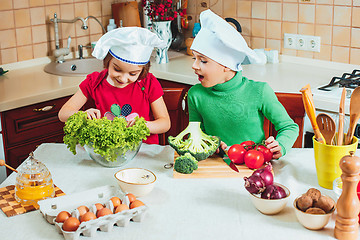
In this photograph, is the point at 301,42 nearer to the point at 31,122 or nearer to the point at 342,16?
the point at 342,16

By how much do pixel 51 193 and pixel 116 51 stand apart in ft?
2.13

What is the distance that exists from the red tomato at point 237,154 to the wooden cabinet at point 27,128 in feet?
4.54

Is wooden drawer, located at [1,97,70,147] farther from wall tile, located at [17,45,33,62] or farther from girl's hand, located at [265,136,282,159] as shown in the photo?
girl's hand, located at [265,136,282,159]

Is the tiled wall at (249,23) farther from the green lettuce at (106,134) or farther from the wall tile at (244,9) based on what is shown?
the green lettuce at (106,134)

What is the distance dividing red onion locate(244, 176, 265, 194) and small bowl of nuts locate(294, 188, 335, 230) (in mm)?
106

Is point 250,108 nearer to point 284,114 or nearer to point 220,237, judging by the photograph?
point 284,114

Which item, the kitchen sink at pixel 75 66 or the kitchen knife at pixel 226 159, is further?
the kitchen sink at pixel 75 66

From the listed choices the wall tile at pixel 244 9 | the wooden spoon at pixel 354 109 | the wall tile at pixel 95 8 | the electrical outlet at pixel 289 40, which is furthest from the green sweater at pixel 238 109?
the wall tile at pixel 95 8

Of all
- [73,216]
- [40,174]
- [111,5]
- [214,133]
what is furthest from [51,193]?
[111,5]

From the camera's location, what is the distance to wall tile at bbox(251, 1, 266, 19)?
10.7 feet

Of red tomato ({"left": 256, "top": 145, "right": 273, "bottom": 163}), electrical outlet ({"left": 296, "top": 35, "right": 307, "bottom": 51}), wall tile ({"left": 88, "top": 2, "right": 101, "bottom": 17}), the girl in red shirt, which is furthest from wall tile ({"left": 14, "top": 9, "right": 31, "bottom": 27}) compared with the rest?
red tomato ({"left": 256, "top": 145, "right": 273, "bottom": 163})

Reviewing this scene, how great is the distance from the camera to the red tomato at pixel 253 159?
5.42 ft

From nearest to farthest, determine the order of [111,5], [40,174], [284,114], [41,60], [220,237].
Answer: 1. [220,237]
2. [40,174]
3. [284,114]
4. [41,60]
5. [111,5]

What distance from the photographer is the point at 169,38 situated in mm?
3398
